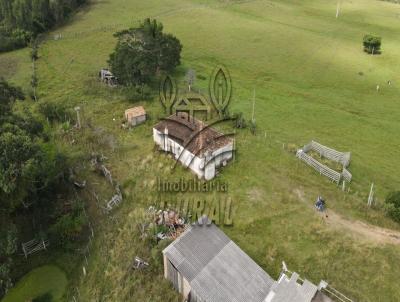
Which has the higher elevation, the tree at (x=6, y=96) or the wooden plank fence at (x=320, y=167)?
the tree at (x=6, y=96)

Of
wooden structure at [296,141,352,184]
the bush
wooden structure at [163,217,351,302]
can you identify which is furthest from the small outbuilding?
the bush

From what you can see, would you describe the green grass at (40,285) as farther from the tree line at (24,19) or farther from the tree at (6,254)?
the tree line at (24,19)

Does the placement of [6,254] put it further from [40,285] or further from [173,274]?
[173,274]

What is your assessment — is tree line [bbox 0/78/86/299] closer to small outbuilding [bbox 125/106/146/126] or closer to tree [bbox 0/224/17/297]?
tree [bbox 0/224/17/297]

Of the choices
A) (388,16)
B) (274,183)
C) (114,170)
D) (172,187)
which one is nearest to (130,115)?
(114,170)

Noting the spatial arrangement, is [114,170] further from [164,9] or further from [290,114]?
[164,9]

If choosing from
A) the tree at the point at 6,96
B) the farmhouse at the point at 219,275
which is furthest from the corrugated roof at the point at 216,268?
the tree at the point at 6,96

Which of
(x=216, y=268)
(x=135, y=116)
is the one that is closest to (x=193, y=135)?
(x=135, y=116)
